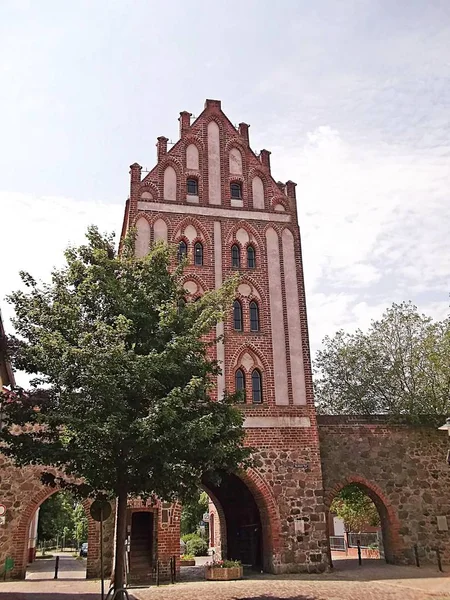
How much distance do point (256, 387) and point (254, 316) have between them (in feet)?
9.48

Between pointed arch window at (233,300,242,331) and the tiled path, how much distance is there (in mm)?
8953

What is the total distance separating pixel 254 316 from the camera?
2306 centimetres

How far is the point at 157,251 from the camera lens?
15.4 meters

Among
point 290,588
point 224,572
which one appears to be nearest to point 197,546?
point 224,572

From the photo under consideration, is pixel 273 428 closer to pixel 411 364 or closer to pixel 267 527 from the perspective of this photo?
pixel 267 527

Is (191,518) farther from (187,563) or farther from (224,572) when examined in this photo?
(224,572)

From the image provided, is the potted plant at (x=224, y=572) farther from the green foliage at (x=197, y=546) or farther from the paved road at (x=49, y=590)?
the green foliage at (x=197, y=546)

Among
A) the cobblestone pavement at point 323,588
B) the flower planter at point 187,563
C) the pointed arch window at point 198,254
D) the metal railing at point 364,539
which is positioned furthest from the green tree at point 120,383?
the metal railing at point 364,539

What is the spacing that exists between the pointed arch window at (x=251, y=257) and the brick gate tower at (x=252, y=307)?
0.05 meters

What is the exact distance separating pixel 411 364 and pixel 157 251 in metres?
16.9

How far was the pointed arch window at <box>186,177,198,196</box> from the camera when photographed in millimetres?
24328

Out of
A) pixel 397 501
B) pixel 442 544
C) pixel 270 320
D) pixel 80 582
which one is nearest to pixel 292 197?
pixel 270 320

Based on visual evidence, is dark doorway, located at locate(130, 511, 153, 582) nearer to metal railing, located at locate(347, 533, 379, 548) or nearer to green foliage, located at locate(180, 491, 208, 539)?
metal railing, located at locate(347, 533, 379, 548)

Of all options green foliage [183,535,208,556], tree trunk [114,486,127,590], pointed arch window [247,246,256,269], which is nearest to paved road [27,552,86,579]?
green foliage [183,535,208,556]
